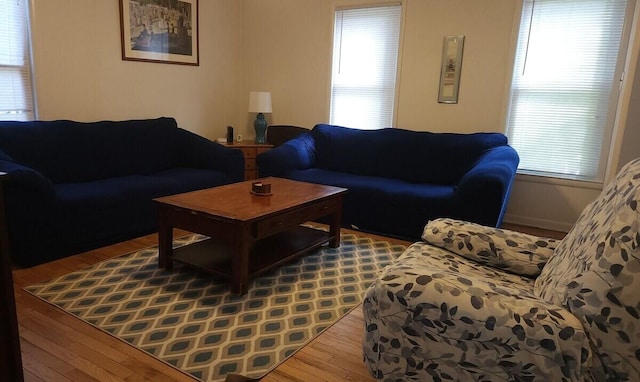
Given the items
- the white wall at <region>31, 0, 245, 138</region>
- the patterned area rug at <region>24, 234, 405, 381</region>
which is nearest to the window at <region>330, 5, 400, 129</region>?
the white wall at <region>31, 0, 245, 138</region>

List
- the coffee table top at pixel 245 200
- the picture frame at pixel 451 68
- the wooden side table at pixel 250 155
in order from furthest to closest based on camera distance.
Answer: the wooden side table at pixel 250 155
the picture frame at pixel 451 68
the coffee table top at pixel 245 200

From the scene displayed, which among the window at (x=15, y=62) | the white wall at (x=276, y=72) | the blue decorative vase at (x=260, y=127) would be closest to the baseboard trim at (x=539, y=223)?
the white wall at (x=276, y=72)

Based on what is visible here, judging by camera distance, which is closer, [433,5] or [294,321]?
[294,321]

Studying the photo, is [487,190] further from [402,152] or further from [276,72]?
[276,72]

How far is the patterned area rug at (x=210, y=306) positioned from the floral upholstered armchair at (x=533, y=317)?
0.72 meters

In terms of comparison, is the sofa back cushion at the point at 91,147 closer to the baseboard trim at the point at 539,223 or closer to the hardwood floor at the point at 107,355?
the hardwood floor at the point at 107,355

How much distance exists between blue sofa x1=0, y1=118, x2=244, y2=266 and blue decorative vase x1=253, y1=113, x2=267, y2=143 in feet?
3.06

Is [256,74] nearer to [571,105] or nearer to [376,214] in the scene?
[376,214]

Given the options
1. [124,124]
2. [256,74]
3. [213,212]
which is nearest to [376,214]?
[213,212]

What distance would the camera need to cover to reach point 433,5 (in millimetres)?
4316

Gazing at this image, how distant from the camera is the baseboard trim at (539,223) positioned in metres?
4.09

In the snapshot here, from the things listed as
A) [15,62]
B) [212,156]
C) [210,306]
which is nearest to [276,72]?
[212,156]

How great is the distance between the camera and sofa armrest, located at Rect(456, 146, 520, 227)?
3.15 m

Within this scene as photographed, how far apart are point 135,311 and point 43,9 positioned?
268 cm
